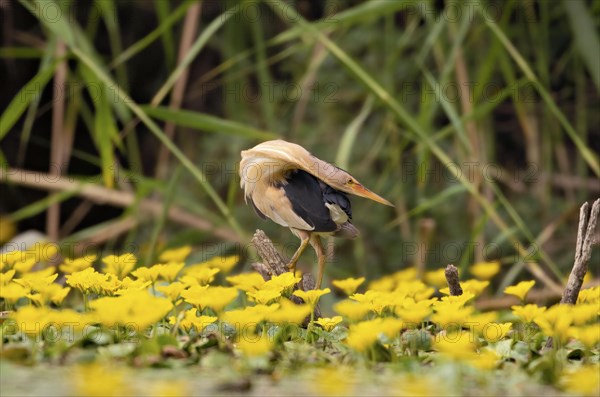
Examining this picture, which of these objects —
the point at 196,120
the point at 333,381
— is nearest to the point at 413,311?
the point at 333,381

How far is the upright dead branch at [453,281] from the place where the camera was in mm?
1187

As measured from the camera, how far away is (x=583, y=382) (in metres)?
0.82

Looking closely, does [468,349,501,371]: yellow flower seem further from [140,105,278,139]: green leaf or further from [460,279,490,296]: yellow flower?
[140,105,278,139]: green leaf

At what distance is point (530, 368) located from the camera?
3.24 feet

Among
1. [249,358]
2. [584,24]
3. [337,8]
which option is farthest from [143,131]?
[249,358]

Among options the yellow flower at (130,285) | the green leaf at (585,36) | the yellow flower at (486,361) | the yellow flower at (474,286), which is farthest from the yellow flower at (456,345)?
the green leaf at (585,36)

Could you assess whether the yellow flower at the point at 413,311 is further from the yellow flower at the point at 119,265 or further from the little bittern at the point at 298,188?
the yellow flower at the point at 119,265

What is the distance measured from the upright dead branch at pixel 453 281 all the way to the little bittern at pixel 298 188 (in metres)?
0.13

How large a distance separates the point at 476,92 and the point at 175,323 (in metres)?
1.17

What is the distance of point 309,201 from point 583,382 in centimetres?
46

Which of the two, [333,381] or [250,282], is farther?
[250,282]

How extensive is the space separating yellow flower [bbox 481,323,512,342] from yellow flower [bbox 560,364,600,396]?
0.45ft

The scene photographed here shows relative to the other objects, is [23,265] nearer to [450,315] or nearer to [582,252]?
[450,315]

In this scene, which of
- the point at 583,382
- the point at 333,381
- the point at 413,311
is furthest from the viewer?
the point at 413,311
